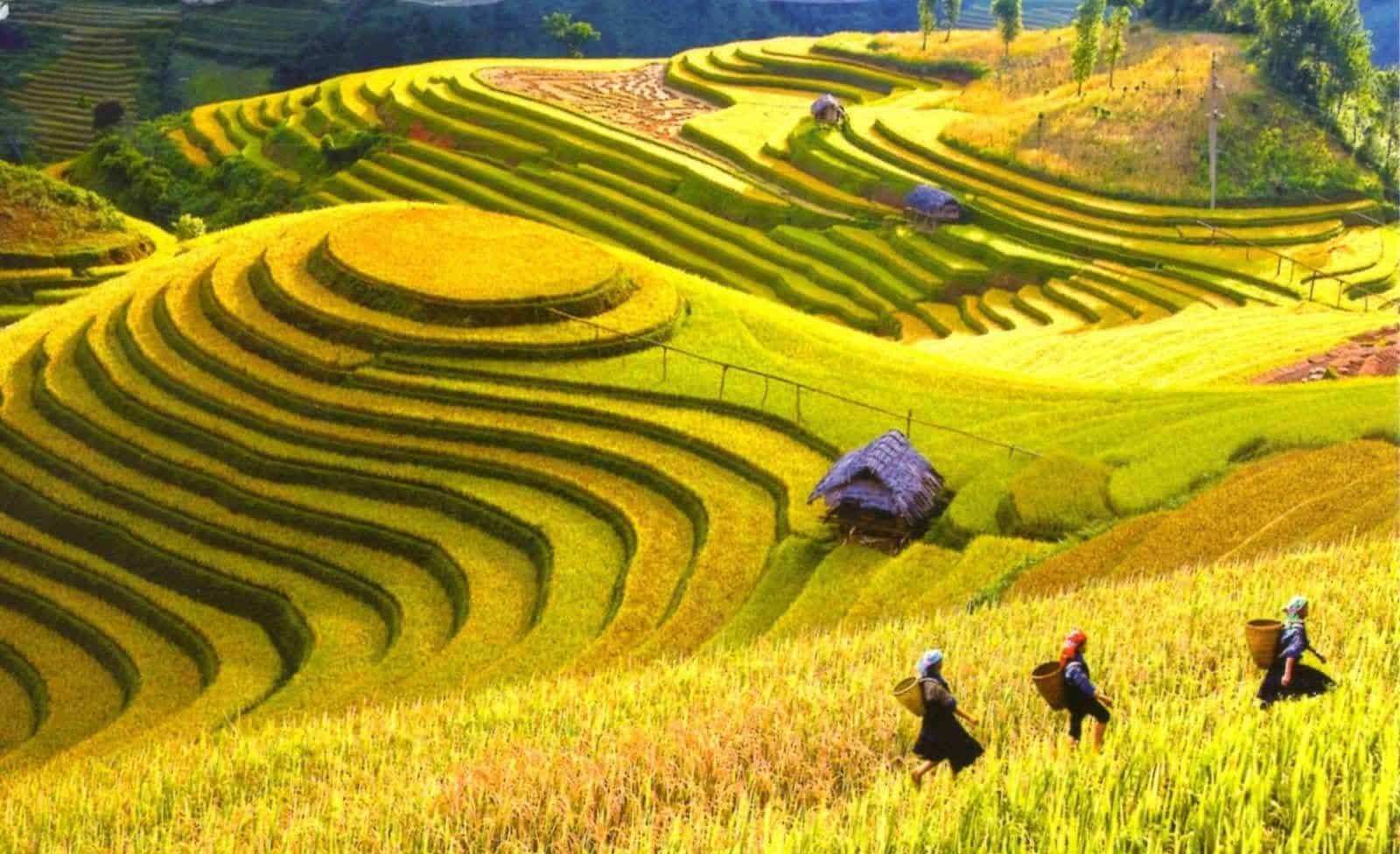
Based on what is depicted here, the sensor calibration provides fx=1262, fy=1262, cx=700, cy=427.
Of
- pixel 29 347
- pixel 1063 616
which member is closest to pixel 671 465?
pixel 1063 616

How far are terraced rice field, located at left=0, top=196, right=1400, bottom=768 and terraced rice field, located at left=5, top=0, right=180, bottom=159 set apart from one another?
5329 centimetres

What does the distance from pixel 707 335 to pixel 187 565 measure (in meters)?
11.2

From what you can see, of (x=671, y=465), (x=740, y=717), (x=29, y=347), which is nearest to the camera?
(x=740, y=717)

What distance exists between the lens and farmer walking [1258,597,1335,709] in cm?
722

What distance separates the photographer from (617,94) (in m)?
66.4

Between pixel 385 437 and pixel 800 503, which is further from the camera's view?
pixel 385 437

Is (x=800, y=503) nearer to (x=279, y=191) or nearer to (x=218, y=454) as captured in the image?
(x=218, y=454)

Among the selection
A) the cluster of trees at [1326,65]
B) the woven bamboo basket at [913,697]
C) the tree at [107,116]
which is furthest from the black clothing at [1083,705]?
the tree at [107,116]

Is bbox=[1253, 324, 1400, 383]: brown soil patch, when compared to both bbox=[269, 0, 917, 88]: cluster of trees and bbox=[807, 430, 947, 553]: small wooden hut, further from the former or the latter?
bbox=[269, 0, 917, 88]: cluster of trees

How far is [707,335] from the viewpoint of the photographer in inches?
1054

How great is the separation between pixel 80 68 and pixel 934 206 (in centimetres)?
6463

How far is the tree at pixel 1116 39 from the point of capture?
188 feet

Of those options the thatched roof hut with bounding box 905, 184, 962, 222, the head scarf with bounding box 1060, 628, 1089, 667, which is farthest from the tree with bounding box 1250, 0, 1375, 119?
the head scarf with bounding box 1060, 628, 1089, 667

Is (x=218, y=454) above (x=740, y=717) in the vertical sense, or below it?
below
